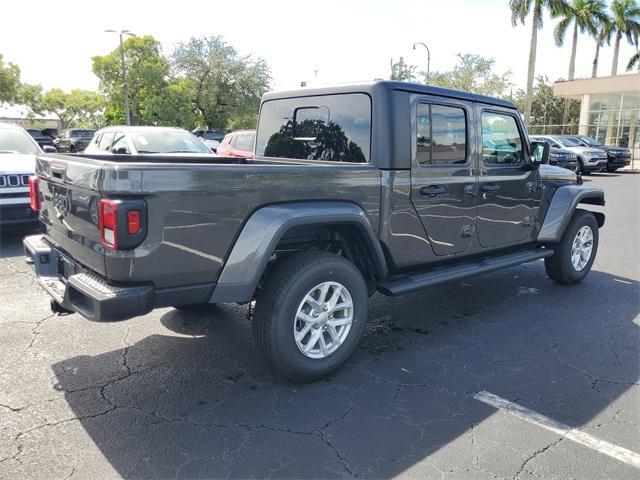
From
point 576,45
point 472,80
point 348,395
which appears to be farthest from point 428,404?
point 576,45

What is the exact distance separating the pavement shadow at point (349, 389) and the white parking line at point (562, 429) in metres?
0.08

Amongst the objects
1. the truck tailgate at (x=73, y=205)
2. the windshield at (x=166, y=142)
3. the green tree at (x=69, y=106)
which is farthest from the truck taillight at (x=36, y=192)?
the green tree at (x=69, y=106)

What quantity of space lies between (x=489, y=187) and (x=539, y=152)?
991mm

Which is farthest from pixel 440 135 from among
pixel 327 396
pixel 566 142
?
pixel 566 142

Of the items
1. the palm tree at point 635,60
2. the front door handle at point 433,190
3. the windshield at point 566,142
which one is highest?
the palm tree at point 635,60

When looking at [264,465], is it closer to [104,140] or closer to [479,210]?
[479,210]

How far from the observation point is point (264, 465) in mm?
2570

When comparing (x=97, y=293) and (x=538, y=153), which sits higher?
(x=538, y=153)

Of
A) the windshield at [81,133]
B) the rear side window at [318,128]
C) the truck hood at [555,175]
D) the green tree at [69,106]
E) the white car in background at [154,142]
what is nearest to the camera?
the rear side window at [318,128]

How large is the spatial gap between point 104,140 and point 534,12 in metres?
30.0

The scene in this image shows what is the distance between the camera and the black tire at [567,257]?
5.59m

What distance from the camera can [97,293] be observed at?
108 inches

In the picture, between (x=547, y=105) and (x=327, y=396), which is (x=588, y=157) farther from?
(x=547, y=105)

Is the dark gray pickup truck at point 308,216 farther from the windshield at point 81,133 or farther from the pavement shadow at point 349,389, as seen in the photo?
the windshield at point 81,133
